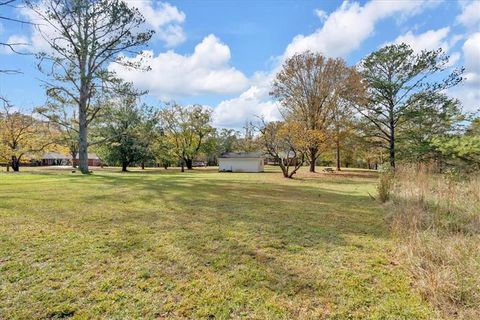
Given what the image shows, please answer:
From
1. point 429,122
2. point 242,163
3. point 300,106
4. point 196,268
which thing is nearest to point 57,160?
point 242,163

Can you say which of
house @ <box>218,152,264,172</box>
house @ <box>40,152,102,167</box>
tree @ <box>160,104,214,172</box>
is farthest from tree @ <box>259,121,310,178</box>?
house @ <box>40,152,102,167</box>

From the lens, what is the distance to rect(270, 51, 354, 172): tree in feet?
79.2

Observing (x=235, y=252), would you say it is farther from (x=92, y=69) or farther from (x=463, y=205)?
(x=92, y=69)

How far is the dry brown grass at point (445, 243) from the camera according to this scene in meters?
2.60

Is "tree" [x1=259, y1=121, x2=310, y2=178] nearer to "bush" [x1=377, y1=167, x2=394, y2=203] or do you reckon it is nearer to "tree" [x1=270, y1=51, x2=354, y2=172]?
"tree" [x1=270, y1=51, x2=354, y2=172]

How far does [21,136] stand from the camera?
90.8ft

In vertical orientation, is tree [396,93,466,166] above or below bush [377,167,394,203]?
above

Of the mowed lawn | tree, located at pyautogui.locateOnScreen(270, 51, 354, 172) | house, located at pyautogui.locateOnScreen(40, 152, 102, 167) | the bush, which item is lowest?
the mowed lawn

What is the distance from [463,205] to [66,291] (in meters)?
6.91

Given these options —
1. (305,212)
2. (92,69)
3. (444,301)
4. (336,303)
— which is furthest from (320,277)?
(92,69)

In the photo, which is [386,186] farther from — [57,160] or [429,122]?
[57,160]

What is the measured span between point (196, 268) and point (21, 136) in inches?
1293

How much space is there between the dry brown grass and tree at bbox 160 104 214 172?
112 feet

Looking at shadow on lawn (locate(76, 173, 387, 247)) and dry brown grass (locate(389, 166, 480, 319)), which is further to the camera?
shadow on lawn (locate(76, 173, 387, 247))
